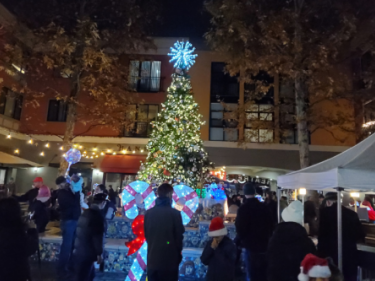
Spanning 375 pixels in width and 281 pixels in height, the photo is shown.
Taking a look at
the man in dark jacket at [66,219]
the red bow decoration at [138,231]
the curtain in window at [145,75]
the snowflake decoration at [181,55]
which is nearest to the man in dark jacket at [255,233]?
the red bow decoration at [138,231]

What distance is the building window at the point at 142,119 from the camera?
1941 centimetres

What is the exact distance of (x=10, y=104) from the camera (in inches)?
740

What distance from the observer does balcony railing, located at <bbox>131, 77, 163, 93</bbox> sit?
65.8 feet

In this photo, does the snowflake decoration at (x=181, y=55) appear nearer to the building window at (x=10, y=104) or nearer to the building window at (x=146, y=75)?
the building window at (x=146, y=75)

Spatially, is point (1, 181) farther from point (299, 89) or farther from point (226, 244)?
point (226, 244)

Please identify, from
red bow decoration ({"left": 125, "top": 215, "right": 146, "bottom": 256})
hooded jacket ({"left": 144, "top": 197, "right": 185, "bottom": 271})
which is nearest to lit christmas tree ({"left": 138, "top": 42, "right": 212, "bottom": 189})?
red bow decoration ({"left": 125, "top": 215, "right": 146, "bottom": 256})

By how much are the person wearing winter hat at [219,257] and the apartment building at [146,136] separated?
43.8ft

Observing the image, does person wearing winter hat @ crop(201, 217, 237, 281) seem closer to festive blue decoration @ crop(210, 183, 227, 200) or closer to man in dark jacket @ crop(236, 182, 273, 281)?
man in dark jacket @ crop(236, 182, 273, 281)

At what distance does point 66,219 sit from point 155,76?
14.4m

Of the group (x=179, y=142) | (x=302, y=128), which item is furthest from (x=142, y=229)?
(x=302, y=128)

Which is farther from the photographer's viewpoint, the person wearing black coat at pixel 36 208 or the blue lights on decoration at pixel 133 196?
the person wearing black coat at pixel 36 208

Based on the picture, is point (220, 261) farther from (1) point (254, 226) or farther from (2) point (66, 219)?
(2) point (66, 219)

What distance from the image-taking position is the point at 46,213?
8.46m

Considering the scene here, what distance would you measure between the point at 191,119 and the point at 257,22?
4.67 m
